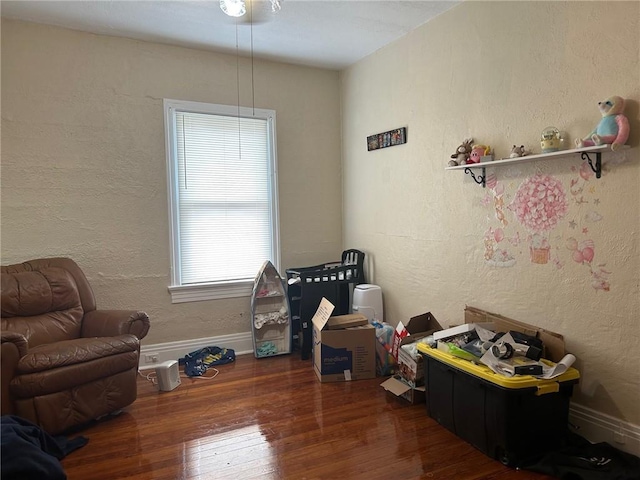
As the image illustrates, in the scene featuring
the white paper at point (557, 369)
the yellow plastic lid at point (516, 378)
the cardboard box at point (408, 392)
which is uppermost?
the white paper at point (557, 369)

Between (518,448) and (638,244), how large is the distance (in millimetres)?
1147

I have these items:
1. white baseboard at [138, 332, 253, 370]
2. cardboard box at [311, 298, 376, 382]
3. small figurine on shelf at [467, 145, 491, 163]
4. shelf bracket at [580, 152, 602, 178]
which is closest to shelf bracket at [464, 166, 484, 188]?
small figurine on shelf at [467, 145, 491, 163]

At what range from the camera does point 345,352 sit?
3.21 metres

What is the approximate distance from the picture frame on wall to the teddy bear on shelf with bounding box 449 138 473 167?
27.2 inches

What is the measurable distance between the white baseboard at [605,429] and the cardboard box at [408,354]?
864mm

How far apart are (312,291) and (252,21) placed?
85.8 inches

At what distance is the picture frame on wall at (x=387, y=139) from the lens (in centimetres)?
357

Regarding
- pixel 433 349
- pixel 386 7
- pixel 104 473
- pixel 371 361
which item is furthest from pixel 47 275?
pixel 386 7

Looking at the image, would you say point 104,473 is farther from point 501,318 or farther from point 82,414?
point 501,318

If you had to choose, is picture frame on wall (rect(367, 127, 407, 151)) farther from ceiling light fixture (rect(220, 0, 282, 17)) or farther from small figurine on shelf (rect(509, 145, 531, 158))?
ceiling light fixture (rect(220, 0, 282, 17))

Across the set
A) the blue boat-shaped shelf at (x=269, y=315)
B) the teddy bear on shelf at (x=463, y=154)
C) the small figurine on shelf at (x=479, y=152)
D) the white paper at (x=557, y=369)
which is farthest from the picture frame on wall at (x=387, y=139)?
the white paper at (x=557, y=369)

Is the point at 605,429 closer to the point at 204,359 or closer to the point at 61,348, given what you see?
the point at 204,359

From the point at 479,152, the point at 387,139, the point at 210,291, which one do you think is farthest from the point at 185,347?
the point at 479,152

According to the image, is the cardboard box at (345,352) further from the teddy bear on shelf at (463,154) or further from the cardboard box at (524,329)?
the teddy bear on shelf at (463,154)
